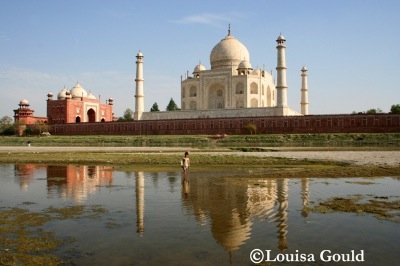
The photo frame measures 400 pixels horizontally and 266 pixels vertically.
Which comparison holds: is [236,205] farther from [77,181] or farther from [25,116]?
[25,116]

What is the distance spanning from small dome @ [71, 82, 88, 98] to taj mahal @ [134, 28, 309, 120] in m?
13.0

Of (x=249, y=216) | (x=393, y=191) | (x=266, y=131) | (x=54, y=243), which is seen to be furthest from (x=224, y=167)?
(x=266, y=131)

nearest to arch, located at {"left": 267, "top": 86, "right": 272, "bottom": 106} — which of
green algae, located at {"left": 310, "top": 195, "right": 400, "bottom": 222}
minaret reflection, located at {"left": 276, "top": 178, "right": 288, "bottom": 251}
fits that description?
minaret reflection, located at {"left": 276, "top": 178, "right": 288, "bottom": 251}

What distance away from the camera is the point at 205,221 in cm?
630

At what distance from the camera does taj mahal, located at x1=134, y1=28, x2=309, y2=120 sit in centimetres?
4403

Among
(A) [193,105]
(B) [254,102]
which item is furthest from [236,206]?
(A) [193,105]

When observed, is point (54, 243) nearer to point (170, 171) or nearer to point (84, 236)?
point (84, 236)

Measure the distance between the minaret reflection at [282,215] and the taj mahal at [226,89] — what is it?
32.0 meters

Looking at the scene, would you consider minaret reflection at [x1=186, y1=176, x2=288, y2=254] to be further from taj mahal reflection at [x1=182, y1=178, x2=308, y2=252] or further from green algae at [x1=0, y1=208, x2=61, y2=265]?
green algae at [x1=0, y1=208, x2=61, y2=265]

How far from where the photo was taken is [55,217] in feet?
21.5

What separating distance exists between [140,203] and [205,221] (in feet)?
6.42

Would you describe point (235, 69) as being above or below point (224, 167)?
above

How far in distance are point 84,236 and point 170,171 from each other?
316 inches

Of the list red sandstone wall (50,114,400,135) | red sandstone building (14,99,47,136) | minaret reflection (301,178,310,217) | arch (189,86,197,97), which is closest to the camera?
minaret reflection (301,178,310,217)
